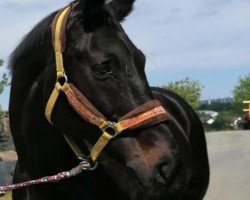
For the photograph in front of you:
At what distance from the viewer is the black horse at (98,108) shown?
119 inches

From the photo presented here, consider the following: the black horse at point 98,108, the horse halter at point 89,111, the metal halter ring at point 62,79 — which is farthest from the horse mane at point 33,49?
the metal halter ring at point 62,79

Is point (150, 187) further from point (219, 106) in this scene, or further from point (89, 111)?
point (219, 106)

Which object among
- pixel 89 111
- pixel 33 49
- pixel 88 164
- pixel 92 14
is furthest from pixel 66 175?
pixel 92 14

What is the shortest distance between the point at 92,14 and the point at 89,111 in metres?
0.55

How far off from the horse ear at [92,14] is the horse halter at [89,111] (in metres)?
0.16

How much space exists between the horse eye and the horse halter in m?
0.17

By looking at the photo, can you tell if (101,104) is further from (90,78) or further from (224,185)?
(224,185)

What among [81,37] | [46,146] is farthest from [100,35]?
[46,146]

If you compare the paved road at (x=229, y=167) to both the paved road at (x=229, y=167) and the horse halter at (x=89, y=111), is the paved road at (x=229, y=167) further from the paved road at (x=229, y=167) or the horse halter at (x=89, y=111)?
the horse halter at (x=89, y=111)

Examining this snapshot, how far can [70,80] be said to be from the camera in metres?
3.23

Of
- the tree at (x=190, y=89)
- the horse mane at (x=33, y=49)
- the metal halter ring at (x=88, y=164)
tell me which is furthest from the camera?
the tree at (x=190, y=89)

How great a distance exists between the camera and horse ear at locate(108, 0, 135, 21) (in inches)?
142

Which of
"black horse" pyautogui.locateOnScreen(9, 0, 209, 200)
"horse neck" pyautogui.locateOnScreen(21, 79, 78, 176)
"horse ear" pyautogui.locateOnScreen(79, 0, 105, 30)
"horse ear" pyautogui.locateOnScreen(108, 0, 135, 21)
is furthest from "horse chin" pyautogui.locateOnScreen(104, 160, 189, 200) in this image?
"horse ear" pyautogui.locateOnScreen(108, 0, 135, 21)

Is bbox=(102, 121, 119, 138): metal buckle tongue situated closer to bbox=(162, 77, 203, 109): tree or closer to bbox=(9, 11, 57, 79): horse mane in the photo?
bbox=(9, 11, 57, 79): horse mane
